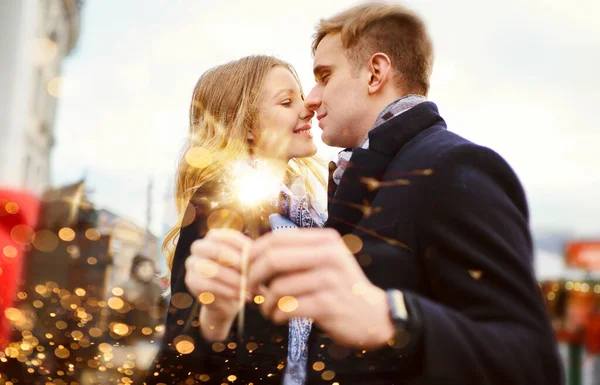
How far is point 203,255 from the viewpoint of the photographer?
0.74m

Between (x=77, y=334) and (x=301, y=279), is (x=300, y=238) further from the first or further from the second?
(x=77, y=334)

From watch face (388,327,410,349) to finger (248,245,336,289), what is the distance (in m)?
0.16

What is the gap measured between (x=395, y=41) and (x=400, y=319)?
1.05 meters

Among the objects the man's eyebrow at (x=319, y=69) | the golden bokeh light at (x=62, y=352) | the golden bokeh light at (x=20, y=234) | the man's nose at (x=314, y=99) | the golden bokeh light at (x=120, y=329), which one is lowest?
the golden bokeh light at (x=62, y=352)

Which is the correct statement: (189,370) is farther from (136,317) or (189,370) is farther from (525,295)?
(525,295)

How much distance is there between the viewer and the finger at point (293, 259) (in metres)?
0.64

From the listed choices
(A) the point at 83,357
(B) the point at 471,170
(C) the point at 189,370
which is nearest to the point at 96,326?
(A) the point at 83,357

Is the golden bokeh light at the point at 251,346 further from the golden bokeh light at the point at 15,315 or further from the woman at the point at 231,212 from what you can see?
the golden bokeh light at the point at 15,315

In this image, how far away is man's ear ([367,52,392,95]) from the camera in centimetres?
153

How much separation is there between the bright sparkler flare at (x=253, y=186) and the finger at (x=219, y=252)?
24.5 inches

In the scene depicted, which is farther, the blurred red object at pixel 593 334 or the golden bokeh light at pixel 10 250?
the blurred red object at pixel 593 334

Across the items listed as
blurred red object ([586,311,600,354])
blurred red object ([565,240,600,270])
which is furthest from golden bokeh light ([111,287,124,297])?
blurred red object ([565,240,600,270])

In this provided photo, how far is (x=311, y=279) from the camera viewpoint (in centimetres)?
64

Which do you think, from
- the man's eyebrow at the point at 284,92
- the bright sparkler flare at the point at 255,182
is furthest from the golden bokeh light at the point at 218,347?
the man's eyebrow at the point at 284,92
